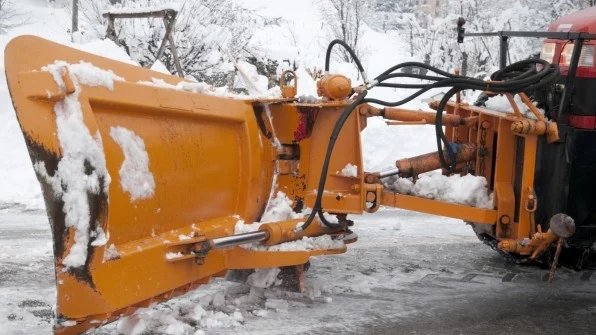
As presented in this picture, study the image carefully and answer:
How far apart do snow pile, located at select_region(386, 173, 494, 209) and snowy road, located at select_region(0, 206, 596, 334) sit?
599 mm

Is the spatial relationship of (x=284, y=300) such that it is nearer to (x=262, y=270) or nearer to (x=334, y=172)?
(x=262, y=270)

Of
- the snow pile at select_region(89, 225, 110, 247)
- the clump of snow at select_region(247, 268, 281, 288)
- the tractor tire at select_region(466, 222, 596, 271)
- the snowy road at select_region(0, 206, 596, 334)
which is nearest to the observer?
the snow pile at select_region(89, 225, 110, 247)

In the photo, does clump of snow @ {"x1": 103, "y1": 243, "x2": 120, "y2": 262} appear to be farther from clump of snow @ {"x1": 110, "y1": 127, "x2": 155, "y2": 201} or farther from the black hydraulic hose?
the black hydraulic hose

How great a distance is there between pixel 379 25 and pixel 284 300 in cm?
4313

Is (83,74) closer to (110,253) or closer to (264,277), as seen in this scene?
(110,253)

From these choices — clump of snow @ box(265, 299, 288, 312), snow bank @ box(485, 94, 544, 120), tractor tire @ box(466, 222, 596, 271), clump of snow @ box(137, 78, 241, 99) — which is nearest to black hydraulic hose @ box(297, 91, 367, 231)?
clump of snow @ box(265, 299, 288, 312)

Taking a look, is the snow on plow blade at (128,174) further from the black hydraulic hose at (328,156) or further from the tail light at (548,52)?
the tail light at (548,52)

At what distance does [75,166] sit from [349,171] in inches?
63.9

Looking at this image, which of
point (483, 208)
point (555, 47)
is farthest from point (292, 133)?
point (555, 47)

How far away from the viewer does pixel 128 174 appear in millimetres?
3322

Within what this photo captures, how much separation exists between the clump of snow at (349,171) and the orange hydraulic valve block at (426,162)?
1.48ft

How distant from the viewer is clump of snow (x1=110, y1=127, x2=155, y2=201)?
3291mm

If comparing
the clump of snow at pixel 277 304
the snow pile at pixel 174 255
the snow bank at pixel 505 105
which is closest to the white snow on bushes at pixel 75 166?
the snow pile at pixel 174 255

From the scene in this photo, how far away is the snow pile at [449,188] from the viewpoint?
4410mm
